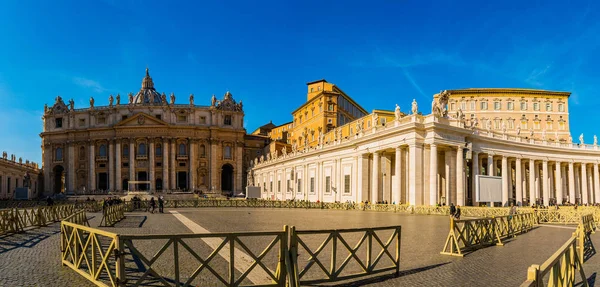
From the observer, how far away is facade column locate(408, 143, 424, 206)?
122 ft

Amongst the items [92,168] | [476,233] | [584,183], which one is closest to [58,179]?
[92,168]

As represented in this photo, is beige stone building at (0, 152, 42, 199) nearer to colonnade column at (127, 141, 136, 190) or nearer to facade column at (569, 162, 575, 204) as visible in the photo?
colonnade column at (127, 141, 136, 190)

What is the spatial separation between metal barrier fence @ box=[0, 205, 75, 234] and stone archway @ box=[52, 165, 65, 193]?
71.2m

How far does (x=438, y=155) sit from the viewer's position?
42.0 m

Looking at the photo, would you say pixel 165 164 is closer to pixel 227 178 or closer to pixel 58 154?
pixel 227 178

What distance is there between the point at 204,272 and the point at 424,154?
31.4 m

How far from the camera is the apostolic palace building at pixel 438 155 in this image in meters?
38.2

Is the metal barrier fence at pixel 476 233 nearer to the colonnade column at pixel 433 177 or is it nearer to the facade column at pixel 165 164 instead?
the colonnade column at pixel 433 177

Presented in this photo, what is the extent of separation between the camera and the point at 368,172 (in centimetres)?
4534

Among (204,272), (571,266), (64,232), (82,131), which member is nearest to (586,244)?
(571,266)

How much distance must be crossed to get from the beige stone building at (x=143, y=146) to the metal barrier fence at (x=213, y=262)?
7592 centimetres

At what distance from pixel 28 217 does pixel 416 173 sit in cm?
2818

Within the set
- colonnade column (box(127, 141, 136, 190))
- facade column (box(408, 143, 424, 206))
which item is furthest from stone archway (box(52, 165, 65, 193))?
facade column (box(408, 143, 424, 206))

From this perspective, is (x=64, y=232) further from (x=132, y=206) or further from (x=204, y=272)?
(x=132, y=206)
